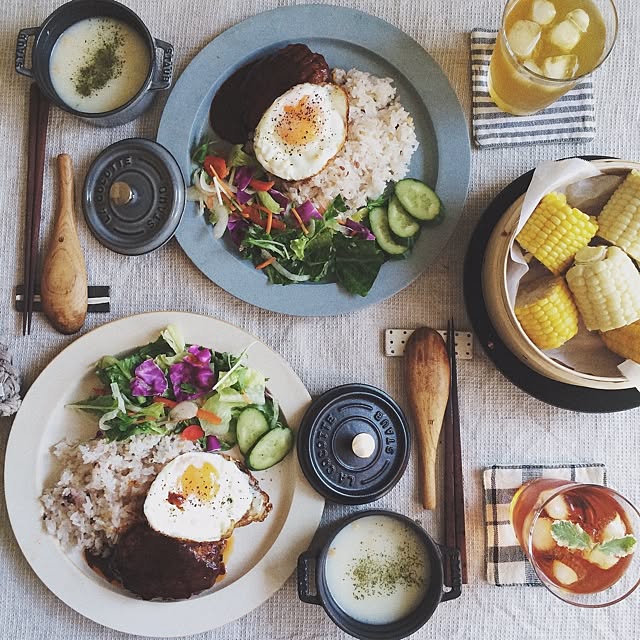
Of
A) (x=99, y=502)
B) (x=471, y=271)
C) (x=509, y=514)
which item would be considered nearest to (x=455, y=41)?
(x=471, y=271)

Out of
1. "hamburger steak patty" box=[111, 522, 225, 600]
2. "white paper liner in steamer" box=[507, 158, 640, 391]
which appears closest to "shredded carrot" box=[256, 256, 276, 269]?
"white paper liner in steamer" box=[507, 158, 640, 391]

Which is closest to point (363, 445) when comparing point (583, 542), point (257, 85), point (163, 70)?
point (583, 542)

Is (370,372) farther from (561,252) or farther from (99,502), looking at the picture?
(99,502)

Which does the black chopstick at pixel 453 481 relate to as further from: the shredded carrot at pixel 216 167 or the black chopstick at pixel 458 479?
the shredded carrot at pixel 216 167

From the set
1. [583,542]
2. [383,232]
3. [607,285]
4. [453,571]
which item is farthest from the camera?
[383,232]

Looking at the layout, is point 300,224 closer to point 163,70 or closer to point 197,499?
point 163,70

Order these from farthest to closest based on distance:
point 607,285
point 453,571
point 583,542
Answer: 1. point 453,571
2. point 583,542
3. point 607,285
